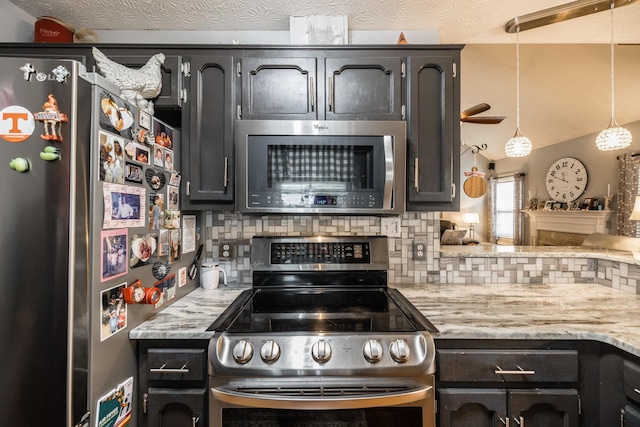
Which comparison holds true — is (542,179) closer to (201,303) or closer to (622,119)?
(622,119)

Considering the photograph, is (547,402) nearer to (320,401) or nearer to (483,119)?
(320,401)

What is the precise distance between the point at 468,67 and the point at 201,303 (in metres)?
4.10

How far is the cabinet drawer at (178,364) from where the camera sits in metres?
1.18

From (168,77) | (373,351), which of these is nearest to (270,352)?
(373,351)

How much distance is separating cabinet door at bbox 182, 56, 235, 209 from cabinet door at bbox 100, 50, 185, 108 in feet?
0.20

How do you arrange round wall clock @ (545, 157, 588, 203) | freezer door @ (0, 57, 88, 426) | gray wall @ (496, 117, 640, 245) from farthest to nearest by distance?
1. round wall clock @ (545, 157, 588, 203)
2. gray wall @ (496, 117, 640, 245)
3. freezer door @ (0, 57, 88, 426)

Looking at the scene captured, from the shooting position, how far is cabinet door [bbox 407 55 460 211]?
160 cm

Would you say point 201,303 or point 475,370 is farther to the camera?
point 201,303

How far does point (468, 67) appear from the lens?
4.01m

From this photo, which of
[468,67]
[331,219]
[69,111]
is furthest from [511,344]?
[468,67]

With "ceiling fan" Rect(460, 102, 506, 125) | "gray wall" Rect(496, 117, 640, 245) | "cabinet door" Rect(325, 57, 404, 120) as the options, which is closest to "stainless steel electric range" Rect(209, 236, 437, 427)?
"cabinet door" Rect(325, 57, 404, 120)

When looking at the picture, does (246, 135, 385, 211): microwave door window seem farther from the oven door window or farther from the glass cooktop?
the oven door window

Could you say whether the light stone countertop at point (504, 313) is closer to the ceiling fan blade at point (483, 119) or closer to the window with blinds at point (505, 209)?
the ceiling fan blade at point (483, 119)

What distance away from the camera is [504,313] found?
1.37 meters
